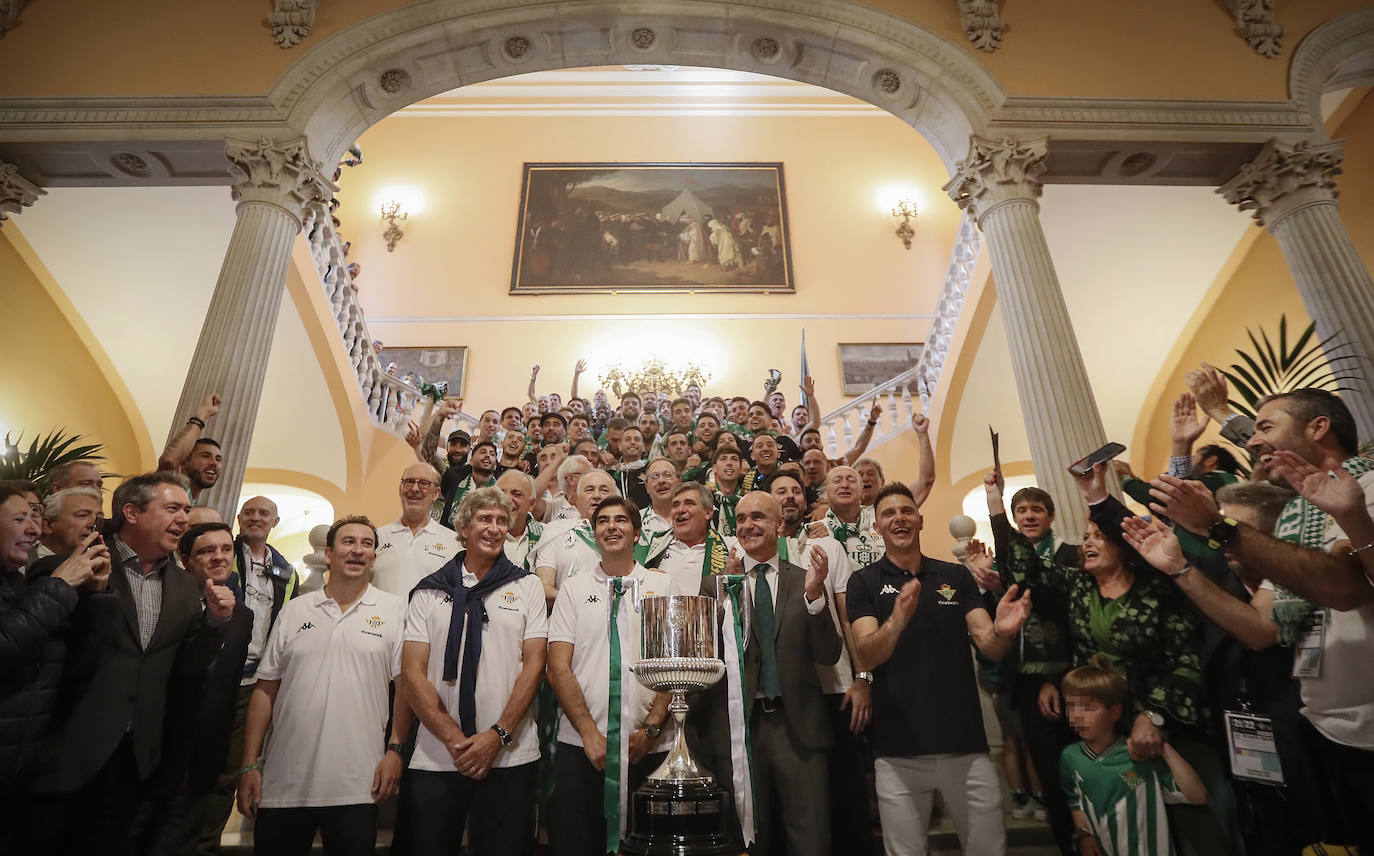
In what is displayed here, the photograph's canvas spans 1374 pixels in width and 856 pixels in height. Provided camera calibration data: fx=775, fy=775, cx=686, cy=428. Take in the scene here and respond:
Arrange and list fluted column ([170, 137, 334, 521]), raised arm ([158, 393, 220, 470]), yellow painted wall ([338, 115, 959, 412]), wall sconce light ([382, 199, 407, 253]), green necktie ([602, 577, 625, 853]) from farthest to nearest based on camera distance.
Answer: wall sconce light ([382, 199, 407, 253]), yellow painted wall ([338, 115, 959, 412]), fluted column ([170, 137, 334, 521]), raised arm ([158, 393, 220, 470]), green necktie ([602, 577, 625, 853])

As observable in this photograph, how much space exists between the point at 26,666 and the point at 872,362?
11.7m

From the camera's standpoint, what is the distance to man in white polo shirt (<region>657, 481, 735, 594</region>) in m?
2.94

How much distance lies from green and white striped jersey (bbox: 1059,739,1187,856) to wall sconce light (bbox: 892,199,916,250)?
11999 millimetres

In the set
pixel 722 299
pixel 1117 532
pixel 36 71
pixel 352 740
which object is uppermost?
pixel 722 299

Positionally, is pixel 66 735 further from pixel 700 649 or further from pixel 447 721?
pixel 700 649

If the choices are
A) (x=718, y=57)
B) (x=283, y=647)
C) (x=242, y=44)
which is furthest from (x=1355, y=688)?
(x=242, y=44)

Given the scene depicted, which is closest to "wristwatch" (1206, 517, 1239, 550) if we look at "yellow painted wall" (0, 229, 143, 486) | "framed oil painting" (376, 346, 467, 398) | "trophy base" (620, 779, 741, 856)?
"trophy base" (620, 779, 741, 856)

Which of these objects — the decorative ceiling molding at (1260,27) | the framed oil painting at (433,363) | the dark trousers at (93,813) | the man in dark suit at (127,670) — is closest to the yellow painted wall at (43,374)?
the framed oil painting at (433,363)

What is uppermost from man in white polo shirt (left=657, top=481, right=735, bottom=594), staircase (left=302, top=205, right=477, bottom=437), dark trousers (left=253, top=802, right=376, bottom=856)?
staircase (left=302, top=205, right=477, bottom=437)

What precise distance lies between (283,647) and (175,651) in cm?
32

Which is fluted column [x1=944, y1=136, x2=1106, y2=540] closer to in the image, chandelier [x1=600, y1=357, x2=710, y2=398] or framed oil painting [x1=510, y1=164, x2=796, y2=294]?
chandelier [x1=600, y1=357, x2=710, y2=398]

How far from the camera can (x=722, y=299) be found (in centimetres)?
1326

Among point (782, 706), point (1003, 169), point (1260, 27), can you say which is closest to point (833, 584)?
point (782, 706)

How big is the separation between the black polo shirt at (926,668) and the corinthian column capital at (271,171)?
4.74 metres
